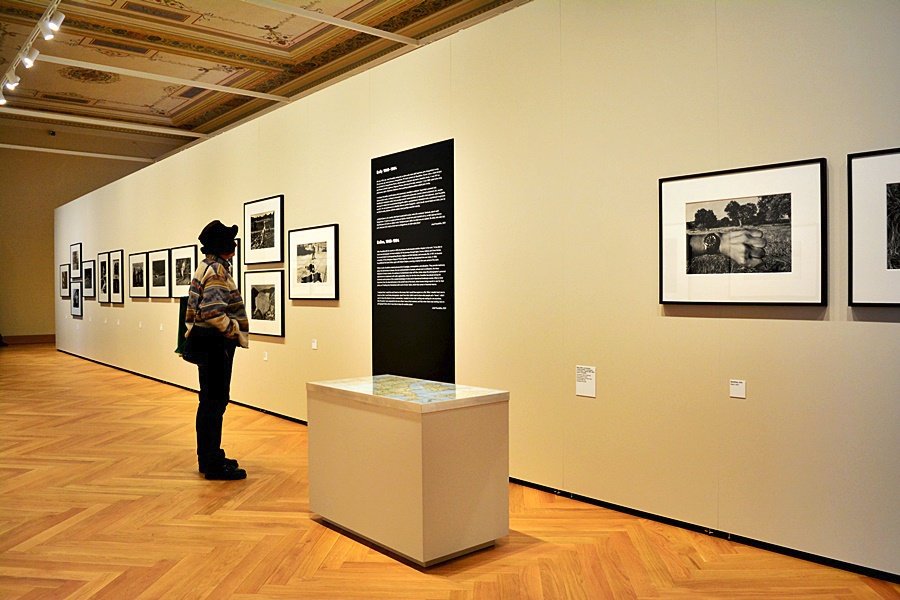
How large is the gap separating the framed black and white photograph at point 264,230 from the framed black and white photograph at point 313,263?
12.1 inches

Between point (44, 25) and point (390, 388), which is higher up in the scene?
point (44, 25)

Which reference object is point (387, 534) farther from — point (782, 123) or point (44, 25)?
point (44, 25)

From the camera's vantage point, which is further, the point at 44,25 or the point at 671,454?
the point at 44,25

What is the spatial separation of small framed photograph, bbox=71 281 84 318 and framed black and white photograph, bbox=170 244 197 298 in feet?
23.0

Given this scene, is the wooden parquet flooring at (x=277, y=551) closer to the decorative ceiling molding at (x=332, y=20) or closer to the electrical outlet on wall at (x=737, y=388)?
the electrical outlet on wall at (x=737, y=388)

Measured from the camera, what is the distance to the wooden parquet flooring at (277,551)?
3818 mm

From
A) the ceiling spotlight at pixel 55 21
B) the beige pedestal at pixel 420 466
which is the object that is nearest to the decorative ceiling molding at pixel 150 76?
the ceiling spotlight at pixel 55 21

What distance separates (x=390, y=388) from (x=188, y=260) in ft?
Result: 27.4

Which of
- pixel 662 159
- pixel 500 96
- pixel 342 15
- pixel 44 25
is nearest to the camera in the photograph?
pixel 662 159

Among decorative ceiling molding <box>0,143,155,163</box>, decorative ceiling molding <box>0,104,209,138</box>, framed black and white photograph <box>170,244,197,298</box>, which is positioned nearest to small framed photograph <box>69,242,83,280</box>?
decorative ceiling molding <box>0,104,209,138</box>

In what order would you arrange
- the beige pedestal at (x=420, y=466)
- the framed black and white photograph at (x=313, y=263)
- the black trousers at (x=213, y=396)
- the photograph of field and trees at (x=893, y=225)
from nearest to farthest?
the photograph of field and trees at (x=893, y=225), the beige pedestal at (x=420, y=466), the black trousers at (x=213, y=396), the framed black and white photograph at (x=313, y=263)

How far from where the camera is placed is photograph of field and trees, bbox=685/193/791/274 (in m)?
4.24

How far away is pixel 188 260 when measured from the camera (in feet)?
39.1

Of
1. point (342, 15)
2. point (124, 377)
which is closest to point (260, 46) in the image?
point (342, 15)
